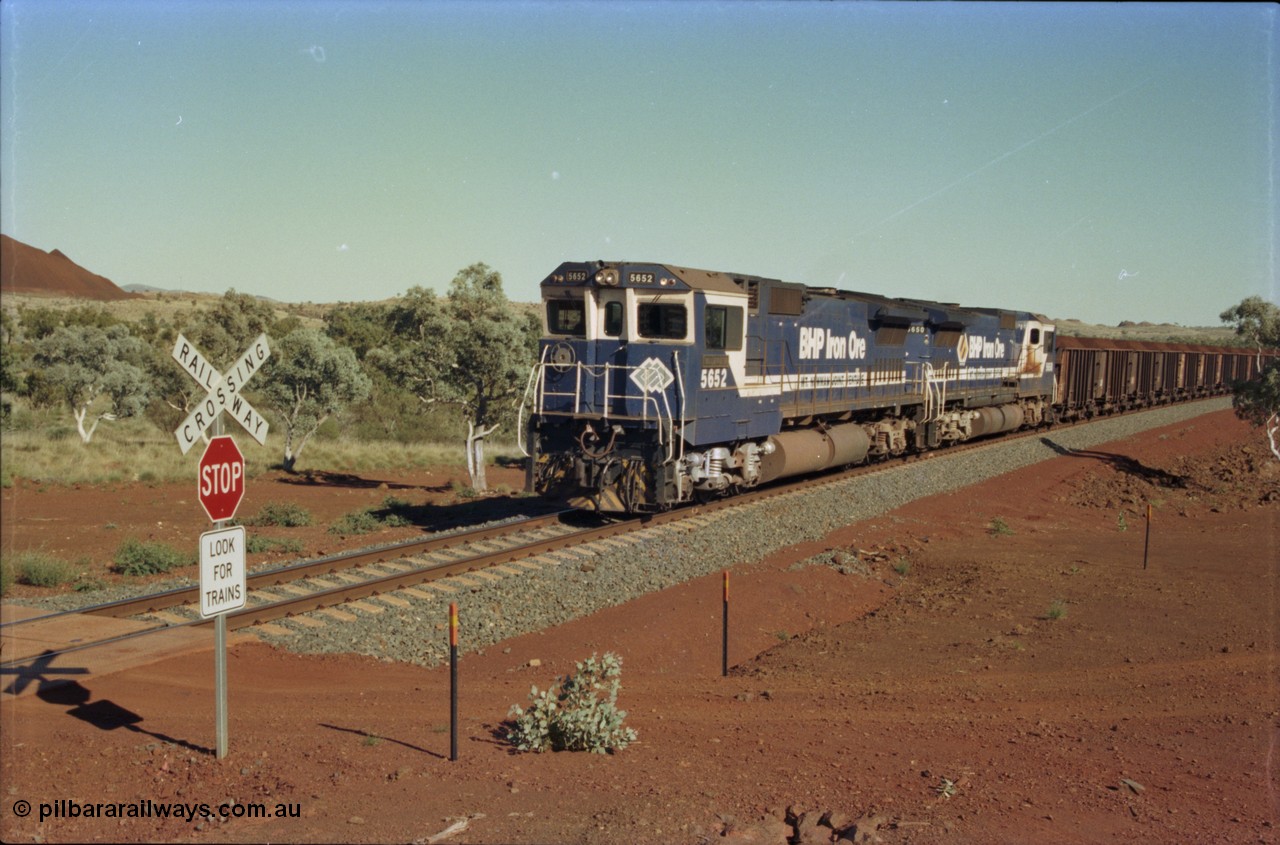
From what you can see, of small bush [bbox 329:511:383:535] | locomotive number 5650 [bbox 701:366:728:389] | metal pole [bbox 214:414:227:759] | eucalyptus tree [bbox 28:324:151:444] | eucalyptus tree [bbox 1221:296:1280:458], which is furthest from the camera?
eucalyptus tree [bbox 28:324:151:444]

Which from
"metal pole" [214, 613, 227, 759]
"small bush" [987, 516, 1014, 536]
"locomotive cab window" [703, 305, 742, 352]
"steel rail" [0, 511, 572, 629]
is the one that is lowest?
"small bush" [987, 516, 1014, 536]

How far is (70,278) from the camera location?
38.1 feet

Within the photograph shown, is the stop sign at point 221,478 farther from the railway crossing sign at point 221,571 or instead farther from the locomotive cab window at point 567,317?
the locomotive cab window at point 567,317

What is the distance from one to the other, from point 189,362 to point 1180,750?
780 centimetres

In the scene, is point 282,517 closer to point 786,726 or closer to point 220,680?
point 220,680

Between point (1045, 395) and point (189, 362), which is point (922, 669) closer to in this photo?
point (189, 362)

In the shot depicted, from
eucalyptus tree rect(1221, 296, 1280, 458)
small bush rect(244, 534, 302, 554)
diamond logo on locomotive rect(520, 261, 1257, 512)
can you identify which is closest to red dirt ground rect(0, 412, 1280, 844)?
diamond logo on locomotive rect(520, 261, 1257, 512)

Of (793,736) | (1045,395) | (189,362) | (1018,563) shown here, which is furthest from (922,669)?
(1045,395)

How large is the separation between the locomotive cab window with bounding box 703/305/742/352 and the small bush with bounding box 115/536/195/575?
889 centimetres

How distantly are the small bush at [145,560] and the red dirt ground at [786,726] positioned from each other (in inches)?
202

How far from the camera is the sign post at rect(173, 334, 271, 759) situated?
6367 millimetres

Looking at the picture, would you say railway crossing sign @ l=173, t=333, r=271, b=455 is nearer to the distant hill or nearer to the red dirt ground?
the red dirt ground

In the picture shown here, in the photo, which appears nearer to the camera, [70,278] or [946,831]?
A: [946,831]

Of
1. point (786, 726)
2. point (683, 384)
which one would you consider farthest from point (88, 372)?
point (786, 726)
